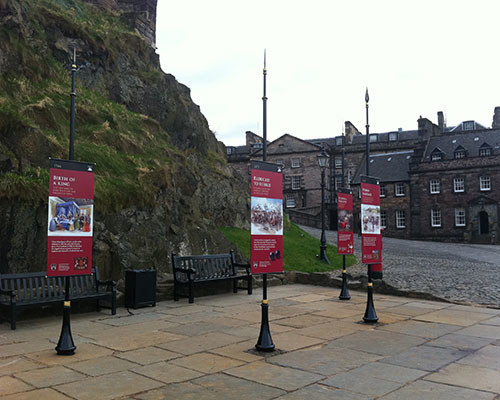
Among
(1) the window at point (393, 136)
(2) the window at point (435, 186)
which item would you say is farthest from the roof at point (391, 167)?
(1) the window at point (393, 136)

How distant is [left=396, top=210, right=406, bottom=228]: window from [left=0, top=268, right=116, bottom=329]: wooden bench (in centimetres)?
4895

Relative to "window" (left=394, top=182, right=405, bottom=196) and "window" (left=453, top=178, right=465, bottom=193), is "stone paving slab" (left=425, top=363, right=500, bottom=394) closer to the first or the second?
"window" (left=453, top=178, right=465, bottom=193)

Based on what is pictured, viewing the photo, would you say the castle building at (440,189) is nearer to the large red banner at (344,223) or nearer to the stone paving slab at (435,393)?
the large red banner at (344,223)

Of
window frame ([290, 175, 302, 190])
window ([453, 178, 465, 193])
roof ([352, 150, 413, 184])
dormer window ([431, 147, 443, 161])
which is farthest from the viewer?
window frame ([290, 175, 302, 190])

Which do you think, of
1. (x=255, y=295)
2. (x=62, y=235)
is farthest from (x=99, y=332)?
(x=255, y=295)

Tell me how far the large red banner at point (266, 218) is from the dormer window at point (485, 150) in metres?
50.7

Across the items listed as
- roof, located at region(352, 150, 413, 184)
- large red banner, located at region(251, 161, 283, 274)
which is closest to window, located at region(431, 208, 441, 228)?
roof, located at region(352, 150, 413, 184)

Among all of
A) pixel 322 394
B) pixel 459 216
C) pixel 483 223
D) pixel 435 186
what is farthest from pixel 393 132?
pixel 322 394

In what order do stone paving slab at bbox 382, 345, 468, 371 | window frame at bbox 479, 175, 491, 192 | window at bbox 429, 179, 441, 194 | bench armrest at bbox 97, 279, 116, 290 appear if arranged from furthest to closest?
window at bbox 429, 179, 441, 194
window frame at bbox 479, 175, 491, 192
bench armrest at bbox 97, 279, 116, 290
stone paving slab at bbox 382, 345, 468, 371

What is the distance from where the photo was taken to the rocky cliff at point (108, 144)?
10312 millimetres

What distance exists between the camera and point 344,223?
498 inches

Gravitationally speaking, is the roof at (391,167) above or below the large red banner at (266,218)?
above

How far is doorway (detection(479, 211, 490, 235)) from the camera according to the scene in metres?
50.2

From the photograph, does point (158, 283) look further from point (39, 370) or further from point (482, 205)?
point (482, 205)
